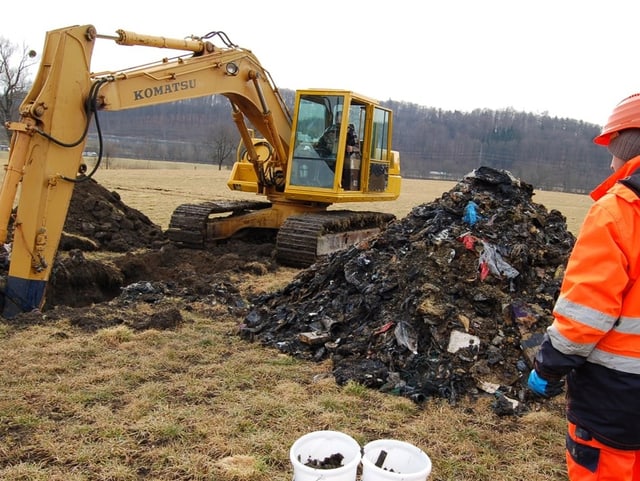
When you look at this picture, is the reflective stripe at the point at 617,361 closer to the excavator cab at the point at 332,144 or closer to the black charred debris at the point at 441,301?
the black charred debris at the point at 441,301

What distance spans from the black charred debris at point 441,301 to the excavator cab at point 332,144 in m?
3.12

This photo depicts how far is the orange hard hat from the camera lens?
233 centimetres

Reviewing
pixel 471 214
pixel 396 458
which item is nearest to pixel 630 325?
pixel 396 458

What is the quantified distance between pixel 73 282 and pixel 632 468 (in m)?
6.63

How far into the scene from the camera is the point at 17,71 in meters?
36.2

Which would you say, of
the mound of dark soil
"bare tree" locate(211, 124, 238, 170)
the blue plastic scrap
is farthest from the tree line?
the blue plastic scrap

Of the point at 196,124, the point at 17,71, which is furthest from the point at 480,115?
the point at 17,71

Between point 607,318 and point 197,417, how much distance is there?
2.92 metres

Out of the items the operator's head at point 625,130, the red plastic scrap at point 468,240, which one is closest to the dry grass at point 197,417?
the red plastic scrap at point 468,240

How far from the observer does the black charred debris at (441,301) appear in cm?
482

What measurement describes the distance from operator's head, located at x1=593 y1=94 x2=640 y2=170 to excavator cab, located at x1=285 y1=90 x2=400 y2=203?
287 inches

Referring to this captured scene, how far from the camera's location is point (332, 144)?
9.77 metres

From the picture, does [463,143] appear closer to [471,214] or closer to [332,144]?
[332,144]

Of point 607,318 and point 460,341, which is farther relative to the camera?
point 460,341
